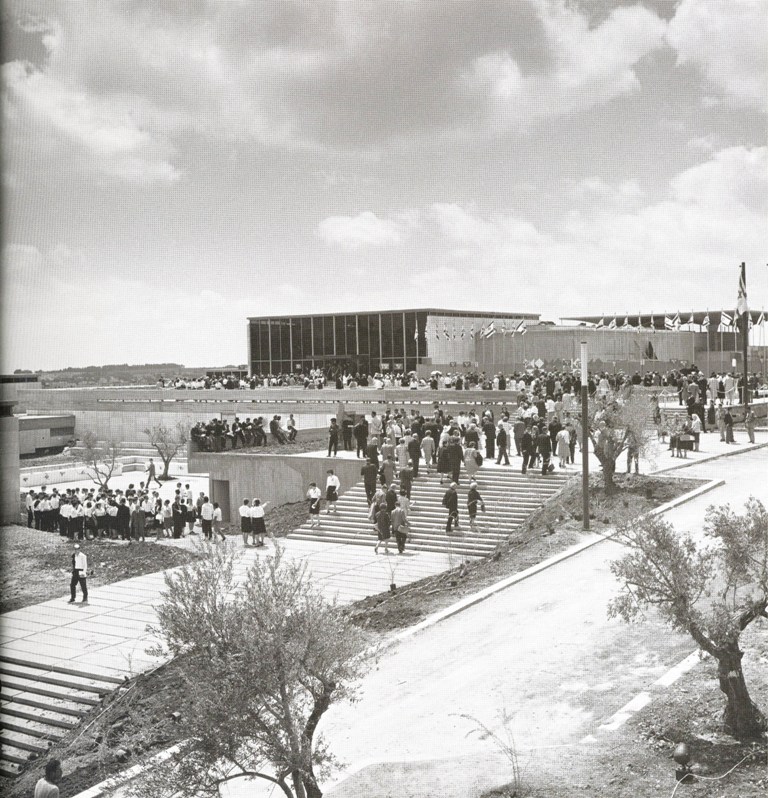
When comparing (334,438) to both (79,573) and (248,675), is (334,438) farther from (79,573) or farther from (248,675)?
(248,675)

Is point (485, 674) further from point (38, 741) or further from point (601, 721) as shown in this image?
point (38, 741)

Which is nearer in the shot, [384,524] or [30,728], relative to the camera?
[30,728]

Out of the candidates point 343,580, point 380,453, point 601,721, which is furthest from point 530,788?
point 380,453

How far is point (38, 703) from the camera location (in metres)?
14.7

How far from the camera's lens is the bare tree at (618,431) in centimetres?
2214

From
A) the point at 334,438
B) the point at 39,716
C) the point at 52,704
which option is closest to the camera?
the point at 39,716

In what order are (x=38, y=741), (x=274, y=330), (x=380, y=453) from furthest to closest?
(x=274, y=330) < (x=380, y=453) < (x=38, y=741)

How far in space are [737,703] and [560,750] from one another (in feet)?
6.51

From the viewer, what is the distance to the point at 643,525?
9797 mm

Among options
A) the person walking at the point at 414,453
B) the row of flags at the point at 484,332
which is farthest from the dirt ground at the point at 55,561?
the row of flags at the point at 484,332

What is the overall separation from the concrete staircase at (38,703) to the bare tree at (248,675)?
6736 mm

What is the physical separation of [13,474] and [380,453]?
42.0 feet

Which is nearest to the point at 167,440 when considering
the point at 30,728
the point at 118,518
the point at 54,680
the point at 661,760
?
the point at 118,518

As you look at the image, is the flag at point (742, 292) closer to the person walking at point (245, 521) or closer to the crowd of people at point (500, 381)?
the crowd of people at point (500, 381)
